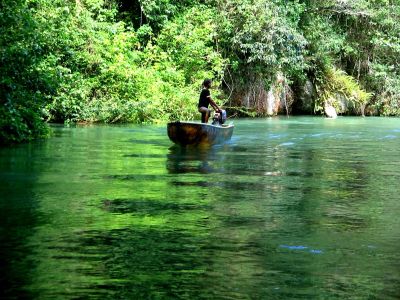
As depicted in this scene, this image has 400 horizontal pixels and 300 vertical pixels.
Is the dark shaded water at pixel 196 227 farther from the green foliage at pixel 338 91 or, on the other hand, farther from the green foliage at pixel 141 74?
the green foliage at pixel 338 91

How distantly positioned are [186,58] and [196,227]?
29341 millimetres

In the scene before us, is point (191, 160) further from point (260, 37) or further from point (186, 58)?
point (260, 37)

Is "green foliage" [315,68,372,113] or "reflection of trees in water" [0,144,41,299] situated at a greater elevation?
"green foliage" [315,68,372,113]

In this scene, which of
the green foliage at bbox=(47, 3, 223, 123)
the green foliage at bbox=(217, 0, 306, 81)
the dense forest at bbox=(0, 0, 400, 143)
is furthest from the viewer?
the green foliage at bbox=(217, 0, 306, 81)

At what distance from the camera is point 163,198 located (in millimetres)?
11320

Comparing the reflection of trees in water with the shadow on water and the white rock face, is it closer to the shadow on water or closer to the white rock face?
the shadow on water

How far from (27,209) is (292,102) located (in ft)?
124

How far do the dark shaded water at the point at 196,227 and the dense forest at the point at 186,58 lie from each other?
4.61 meters

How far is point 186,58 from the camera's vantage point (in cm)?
3788

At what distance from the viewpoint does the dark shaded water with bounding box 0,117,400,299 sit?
647 centimetres

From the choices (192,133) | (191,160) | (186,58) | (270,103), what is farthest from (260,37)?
(191,160)

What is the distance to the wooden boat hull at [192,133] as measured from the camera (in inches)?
818

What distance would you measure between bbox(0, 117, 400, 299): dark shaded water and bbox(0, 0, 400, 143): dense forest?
15.1 feet

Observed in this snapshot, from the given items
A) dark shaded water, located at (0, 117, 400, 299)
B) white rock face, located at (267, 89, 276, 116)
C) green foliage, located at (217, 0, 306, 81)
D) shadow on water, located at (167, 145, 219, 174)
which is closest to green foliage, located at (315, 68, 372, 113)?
white rock face, located at (267, 89, 276, 116)
